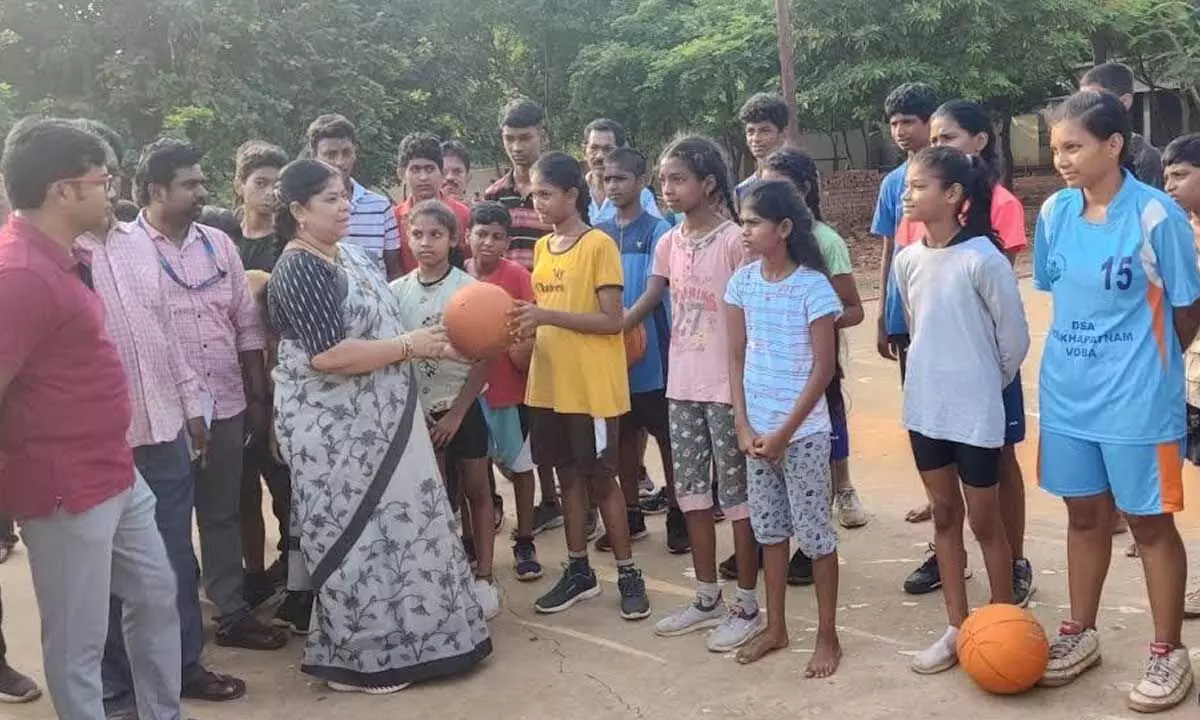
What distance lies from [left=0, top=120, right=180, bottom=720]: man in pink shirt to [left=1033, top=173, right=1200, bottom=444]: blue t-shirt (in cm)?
284

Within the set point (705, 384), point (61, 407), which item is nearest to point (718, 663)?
point (705, 384)

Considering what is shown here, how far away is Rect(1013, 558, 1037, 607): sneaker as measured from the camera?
4402mm

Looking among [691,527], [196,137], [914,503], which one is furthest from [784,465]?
[196,137]

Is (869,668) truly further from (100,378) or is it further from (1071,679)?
(100,378)

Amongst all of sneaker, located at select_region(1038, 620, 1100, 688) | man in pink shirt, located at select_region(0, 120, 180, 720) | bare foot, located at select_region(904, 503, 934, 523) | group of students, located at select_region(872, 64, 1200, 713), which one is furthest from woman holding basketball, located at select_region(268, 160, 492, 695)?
bare foot, located at select_region(904, 503, 934, 523)

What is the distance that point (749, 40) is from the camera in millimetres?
20266

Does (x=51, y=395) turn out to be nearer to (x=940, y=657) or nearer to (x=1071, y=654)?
(x=940, y=657)

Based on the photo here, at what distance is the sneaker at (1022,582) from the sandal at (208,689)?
2915mm

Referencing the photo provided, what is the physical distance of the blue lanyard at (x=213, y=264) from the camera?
4.18 m

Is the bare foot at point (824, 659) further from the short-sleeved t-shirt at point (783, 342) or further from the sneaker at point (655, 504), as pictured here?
the sneaker at point (655, 504)

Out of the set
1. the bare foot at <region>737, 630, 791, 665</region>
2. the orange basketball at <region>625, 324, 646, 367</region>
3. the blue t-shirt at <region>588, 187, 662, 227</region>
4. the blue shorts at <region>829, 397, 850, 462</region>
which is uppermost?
the blue t-shirt at <region>588, 187, 662, 227</region>

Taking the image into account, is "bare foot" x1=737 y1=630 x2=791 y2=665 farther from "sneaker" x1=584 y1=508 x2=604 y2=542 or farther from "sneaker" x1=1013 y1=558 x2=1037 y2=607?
"sneaker" x1=584 y1=508 x2=604 y2=542

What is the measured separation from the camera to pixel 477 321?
3.99 metres

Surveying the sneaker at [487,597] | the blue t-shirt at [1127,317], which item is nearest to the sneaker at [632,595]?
the sneaker at [487,597]
